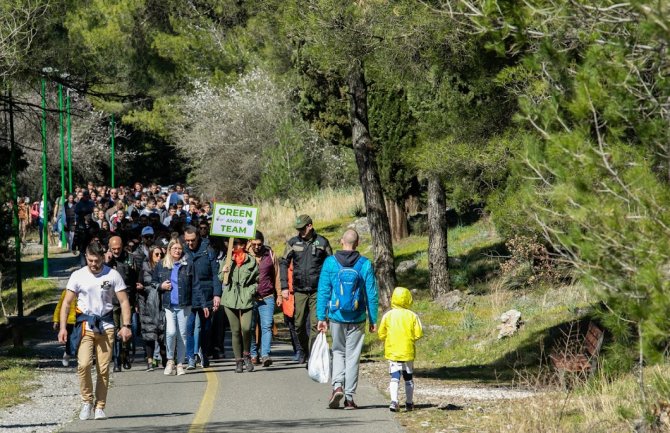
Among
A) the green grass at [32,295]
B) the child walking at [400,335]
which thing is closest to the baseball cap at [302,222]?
the child walking at [400,335]

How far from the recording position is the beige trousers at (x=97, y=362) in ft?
41.3

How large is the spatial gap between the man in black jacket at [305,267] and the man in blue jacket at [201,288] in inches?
36.9

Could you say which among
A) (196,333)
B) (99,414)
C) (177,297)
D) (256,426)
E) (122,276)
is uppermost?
(122,276)

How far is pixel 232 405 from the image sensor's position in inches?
535

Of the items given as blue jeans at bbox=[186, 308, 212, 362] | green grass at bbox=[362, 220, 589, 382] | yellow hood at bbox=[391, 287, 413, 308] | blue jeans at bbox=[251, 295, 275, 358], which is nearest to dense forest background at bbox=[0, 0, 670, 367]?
green grass at bbox=[362, 220, 589, 382]

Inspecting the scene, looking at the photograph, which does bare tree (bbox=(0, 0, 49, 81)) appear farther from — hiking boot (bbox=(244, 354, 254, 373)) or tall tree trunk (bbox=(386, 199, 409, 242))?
tall tree trunk (bbox=(386, 199, 409, 242))

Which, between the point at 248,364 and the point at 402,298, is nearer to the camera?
the point at 402,298

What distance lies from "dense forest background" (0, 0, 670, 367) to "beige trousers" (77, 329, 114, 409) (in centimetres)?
439

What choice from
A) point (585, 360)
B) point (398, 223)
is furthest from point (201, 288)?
point (398, 223)

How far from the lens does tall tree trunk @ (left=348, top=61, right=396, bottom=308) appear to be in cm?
2116

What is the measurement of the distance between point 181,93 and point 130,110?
3521 millimetres

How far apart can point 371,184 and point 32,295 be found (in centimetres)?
1199

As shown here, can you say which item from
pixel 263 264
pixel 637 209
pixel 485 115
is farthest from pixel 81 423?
pixel 485 115

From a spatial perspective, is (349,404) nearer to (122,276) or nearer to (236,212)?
(122,276)
